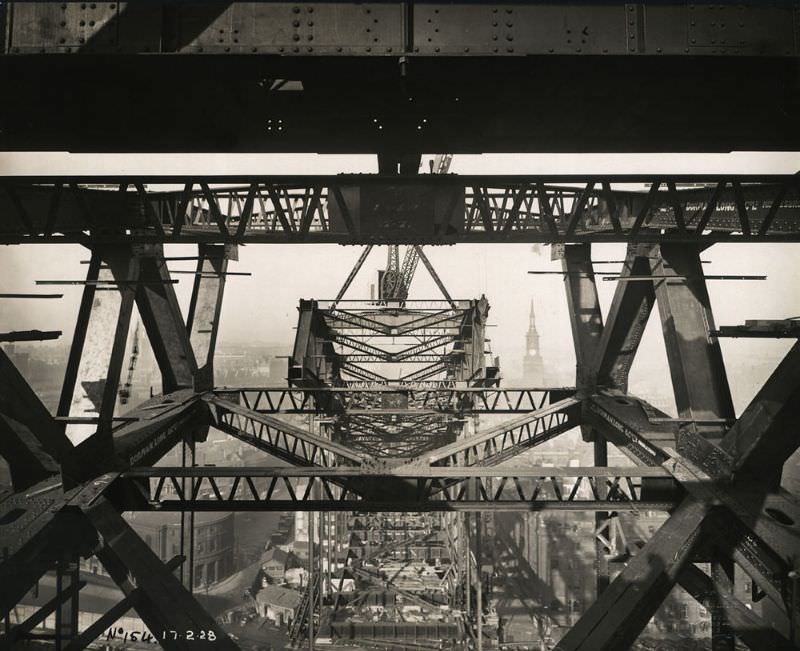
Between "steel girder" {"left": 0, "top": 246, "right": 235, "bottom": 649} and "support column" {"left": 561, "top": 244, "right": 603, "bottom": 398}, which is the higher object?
"support column" {"left": 561, "top": 244, "right": 603, "bottom": 398}

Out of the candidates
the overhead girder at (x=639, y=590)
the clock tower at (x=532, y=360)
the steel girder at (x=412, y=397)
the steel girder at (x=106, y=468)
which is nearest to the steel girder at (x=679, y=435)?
the overhead girder at (x=639, y=590)

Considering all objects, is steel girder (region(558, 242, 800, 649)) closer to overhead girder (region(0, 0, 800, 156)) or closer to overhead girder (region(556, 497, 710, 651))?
overhead girder (region(556, 497, 710, 651))

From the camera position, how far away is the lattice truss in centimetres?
513

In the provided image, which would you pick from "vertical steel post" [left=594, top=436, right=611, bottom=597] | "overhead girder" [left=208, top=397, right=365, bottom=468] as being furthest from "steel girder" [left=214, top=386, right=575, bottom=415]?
"vertical steel post" [left=594, top=436, right=611, bottom=597]

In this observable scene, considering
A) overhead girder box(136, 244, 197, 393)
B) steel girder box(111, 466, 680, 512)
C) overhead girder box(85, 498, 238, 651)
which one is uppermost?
overhead girder box(136, 244, 197, 393)

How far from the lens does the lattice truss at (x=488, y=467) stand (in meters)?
5.13

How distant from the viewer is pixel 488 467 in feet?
22.6

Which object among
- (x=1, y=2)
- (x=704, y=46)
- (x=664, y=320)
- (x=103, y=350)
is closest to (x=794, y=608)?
(x=664, y=320)

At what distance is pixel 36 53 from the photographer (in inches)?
204

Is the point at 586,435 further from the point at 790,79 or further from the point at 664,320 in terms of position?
the point at 790,79

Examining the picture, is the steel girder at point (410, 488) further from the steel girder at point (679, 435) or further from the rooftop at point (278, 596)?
the rooftop at point (278, 596)

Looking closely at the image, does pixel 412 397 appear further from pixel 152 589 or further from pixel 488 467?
pixel 152 589

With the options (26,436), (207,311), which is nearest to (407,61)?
(26,436)

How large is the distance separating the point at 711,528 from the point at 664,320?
283 centimetres
